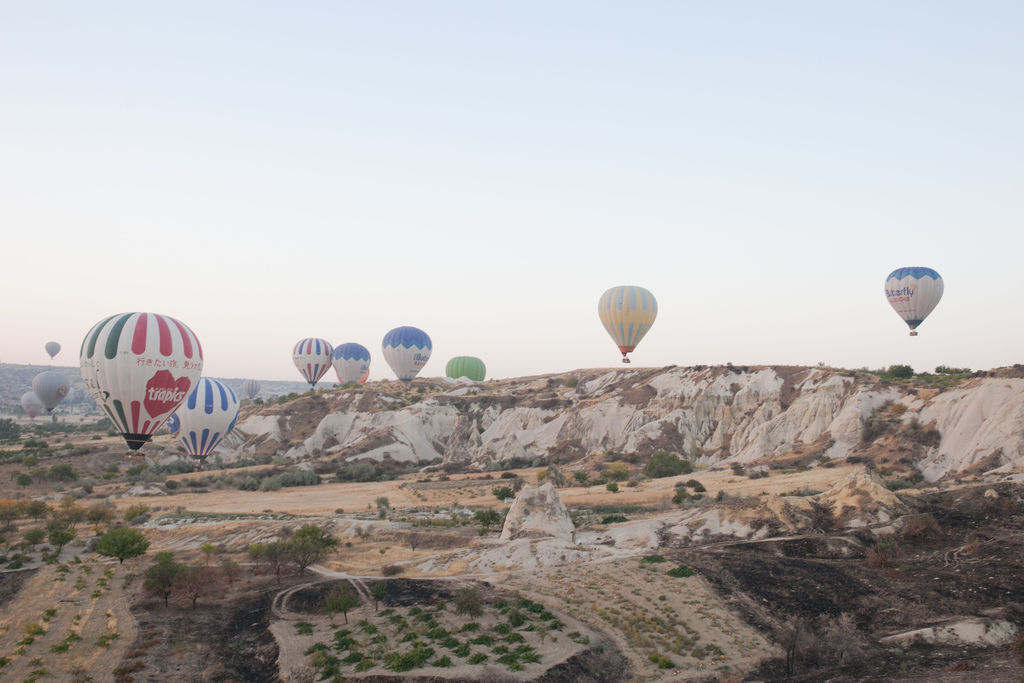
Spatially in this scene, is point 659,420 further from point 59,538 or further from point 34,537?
point 34,537

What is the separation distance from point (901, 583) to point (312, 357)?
9341 centimetres

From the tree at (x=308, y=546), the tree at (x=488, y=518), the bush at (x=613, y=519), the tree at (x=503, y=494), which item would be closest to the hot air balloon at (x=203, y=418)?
the tree at (x=308, y=546)

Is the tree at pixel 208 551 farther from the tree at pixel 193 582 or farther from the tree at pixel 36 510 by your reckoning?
the tree at pixel 36 510

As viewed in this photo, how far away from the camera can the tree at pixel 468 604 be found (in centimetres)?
2752

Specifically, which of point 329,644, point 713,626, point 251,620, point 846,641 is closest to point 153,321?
point 251,620

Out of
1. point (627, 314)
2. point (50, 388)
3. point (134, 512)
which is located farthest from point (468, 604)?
point (50, 388)

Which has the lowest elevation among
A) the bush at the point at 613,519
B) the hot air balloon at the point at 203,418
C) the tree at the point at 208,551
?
the tree at the point at 208,551

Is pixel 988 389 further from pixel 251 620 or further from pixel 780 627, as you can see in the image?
pixel 251 620

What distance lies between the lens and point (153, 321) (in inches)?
1623

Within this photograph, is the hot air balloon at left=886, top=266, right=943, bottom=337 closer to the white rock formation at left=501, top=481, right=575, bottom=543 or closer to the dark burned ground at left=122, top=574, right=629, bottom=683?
the white rock formation at left=501, top=481, right=575, bottom=543

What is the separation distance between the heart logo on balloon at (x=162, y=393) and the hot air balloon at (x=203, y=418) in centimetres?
1720

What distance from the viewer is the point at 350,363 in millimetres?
110625

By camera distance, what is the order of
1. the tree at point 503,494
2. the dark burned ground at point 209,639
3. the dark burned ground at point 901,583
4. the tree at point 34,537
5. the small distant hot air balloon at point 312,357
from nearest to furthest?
the dark burned ground at point 901,583, the dark burned ground at point 209,639, the tree at point 34,537, the tree at point 503,494, the small distant hot air balloon at point 312,357

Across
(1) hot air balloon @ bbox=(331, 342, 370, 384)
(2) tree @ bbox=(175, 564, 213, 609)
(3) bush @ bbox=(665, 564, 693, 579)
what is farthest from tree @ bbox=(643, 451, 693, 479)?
(1) hot air balloon @ bbox=(331, 342, 370, 384)
